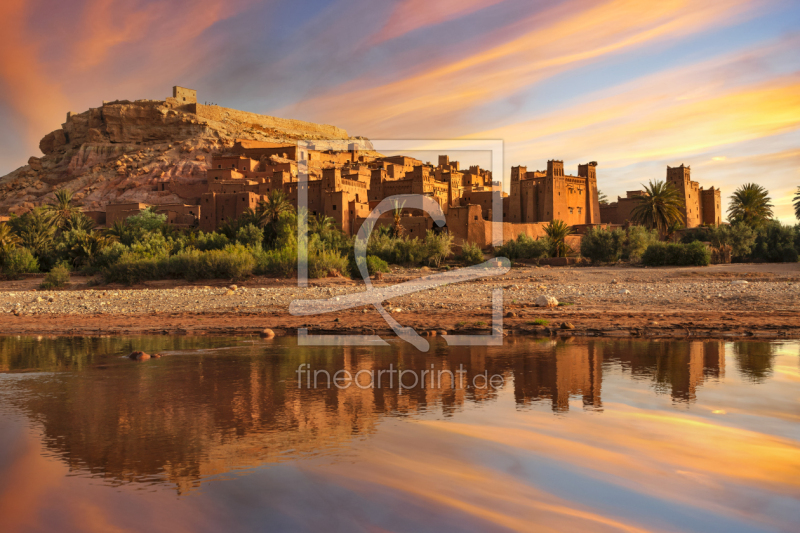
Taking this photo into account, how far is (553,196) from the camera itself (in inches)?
1692

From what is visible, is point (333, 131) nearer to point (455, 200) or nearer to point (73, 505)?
point (455, 200)

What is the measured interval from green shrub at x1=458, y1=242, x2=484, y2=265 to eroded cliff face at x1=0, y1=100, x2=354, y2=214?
2851 cm

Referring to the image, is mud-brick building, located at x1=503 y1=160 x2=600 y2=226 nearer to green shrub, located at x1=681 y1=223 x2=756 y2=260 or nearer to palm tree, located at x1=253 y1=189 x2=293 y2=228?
green shrub, located at x1=681 y1=223 x2=756 y2=260

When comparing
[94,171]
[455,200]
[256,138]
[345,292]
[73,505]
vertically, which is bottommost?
[73,505]

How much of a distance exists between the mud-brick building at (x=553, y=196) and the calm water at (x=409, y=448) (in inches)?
1371

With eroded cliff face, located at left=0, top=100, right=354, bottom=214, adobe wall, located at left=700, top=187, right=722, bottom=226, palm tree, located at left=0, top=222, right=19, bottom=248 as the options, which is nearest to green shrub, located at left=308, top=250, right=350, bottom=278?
palm tree, located at left=0, top=222, right=19, bottom=248

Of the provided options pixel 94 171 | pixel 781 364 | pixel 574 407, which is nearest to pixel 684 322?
pixel 781 364

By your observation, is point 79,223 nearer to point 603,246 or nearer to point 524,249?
point 524,249

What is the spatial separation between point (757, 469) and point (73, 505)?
518 centimetres

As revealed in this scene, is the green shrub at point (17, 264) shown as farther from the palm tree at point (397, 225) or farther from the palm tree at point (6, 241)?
the palm tree at point (397, 225)

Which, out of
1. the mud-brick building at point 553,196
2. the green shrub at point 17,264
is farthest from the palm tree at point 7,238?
the mud-brick building at point 553,196

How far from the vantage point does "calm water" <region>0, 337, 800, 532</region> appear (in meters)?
4.07

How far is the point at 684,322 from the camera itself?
1266 centimetres

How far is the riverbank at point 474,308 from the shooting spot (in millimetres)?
12836
